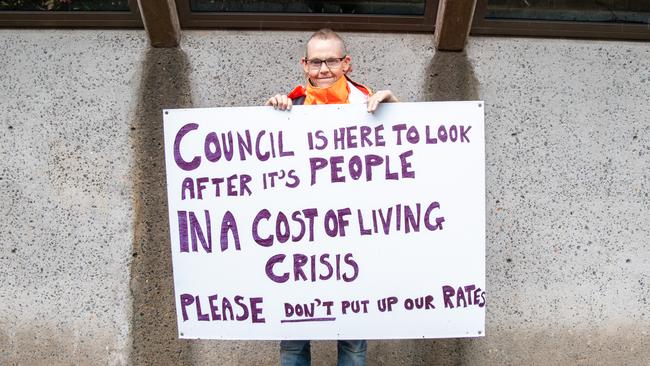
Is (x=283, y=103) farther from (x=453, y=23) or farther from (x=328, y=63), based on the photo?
(x=453, y=23)

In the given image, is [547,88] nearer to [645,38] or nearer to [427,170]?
[645,38]

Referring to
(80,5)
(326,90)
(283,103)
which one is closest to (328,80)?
(326,90)

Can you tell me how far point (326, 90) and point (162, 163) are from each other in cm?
113

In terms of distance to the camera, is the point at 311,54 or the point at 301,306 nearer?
the point at 311,54

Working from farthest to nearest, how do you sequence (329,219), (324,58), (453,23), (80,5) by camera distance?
(80,5) < (453,23) < (329,219) < (324,58)

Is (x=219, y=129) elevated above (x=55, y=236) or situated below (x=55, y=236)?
above

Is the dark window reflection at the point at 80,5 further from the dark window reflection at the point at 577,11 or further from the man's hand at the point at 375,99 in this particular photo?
the dark window reflection at the point at 577,11

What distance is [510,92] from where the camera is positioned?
10.1 ft

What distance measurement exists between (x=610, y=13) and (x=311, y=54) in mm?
1702

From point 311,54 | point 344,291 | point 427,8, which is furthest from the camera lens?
point 427,8

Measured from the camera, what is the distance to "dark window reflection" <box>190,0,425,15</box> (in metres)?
3.06

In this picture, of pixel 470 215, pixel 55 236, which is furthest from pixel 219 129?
pixel 55 236

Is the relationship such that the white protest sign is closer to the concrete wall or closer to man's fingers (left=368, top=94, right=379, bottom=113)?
man's fingers (left=368, top=94, right=379, bottom=113)

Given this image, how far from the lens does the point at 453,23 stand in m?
2.95
